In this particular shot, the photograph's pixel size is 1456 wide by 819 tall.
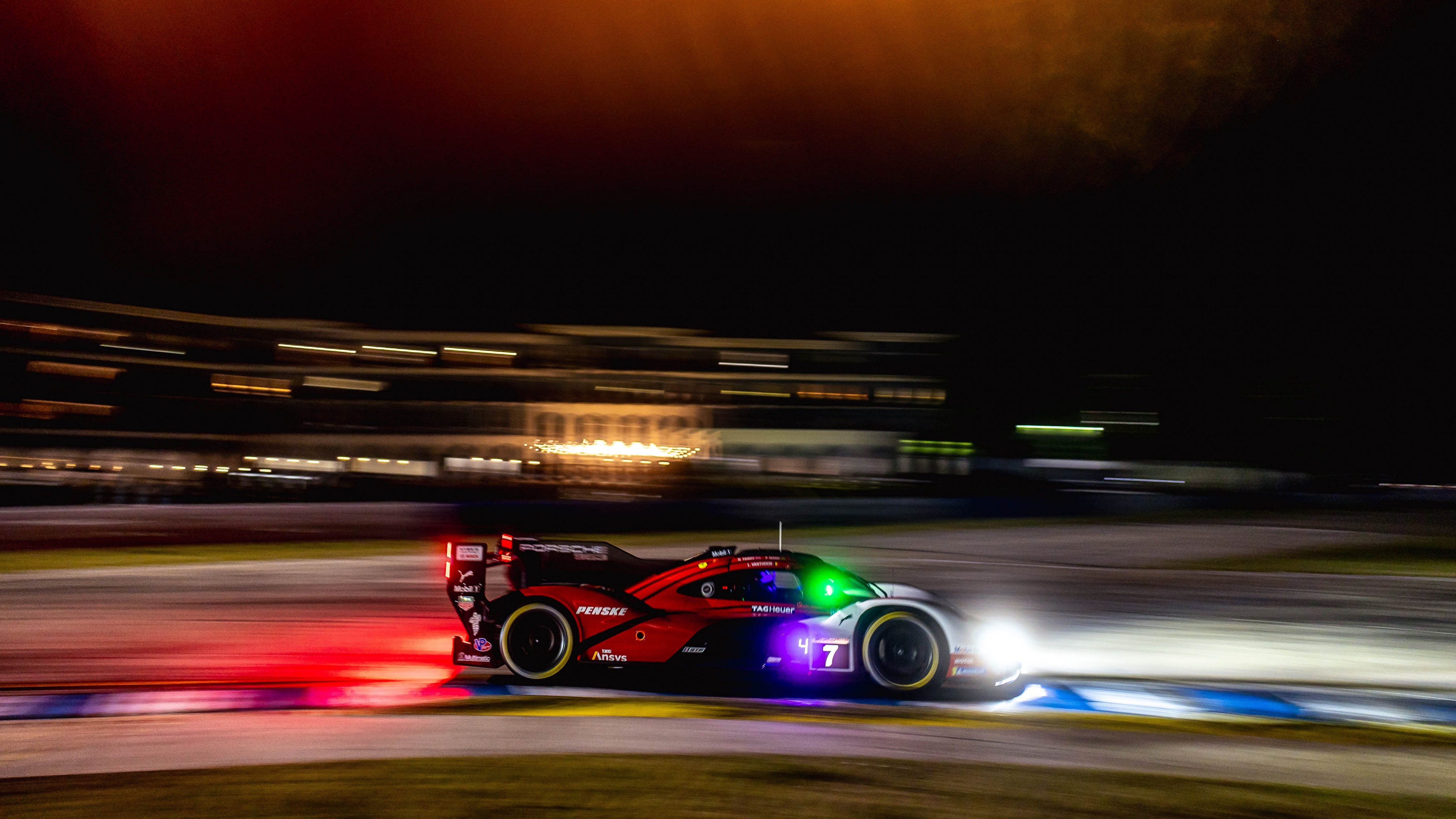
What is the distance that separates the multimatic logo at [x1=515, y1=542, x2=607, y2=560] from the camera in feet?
26.2

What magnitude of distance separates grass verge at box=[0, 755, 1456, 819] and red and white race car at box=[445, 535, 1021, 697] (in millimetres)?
1627

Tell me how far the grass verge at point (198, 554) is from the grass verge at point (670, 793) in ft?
36.1

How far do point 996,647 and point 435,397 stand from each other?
59.8m

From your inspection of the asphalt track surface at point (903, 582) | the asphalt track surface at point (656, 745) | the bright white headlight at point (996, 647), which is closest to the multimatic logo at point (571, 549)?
the asphalt track surface at point (903, 582)

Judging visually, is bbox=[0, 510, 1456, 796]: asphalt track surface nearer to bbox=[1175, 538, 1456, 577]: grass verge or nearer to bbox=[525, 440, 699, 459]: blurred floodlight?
bbox=[1175, 538, 1456, 577]: grass verge

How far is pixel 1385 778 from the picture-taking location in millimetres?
5457

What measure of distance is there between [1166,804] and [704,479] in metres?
34.0

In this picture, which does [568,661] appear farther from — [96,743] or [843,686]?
[96,743]

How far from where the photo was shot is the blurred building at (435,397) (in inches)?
2258

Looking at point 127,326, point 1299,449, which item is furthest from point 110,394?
point 1299,449

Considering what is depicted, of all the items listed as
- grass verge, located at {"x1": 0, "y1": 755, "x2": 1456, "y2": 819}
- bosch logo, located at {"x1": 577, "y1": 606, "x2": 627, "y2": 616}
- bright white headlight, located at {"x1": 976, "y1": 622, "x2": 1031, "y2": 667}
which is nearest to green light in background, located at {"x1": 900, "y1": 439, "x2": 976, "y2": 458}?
bright white headlight, located at {"x1": 976, "y1": 622, "x2": 1031, "y2": 667}

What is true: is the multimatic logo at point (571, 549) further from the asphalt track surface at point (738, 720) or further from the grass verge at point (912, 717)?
the grass verge at point (912, 717)

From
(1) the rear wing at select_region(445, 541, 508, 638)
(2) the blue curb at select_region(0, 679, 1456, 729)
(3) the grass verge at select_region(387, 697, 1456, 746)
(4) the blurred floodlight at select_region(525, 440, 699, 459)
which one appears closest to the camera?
(3) the grass verge at select_region(387, 697, 1456, 746)

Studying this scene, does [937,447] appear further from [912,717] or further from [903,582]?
[912,717]
